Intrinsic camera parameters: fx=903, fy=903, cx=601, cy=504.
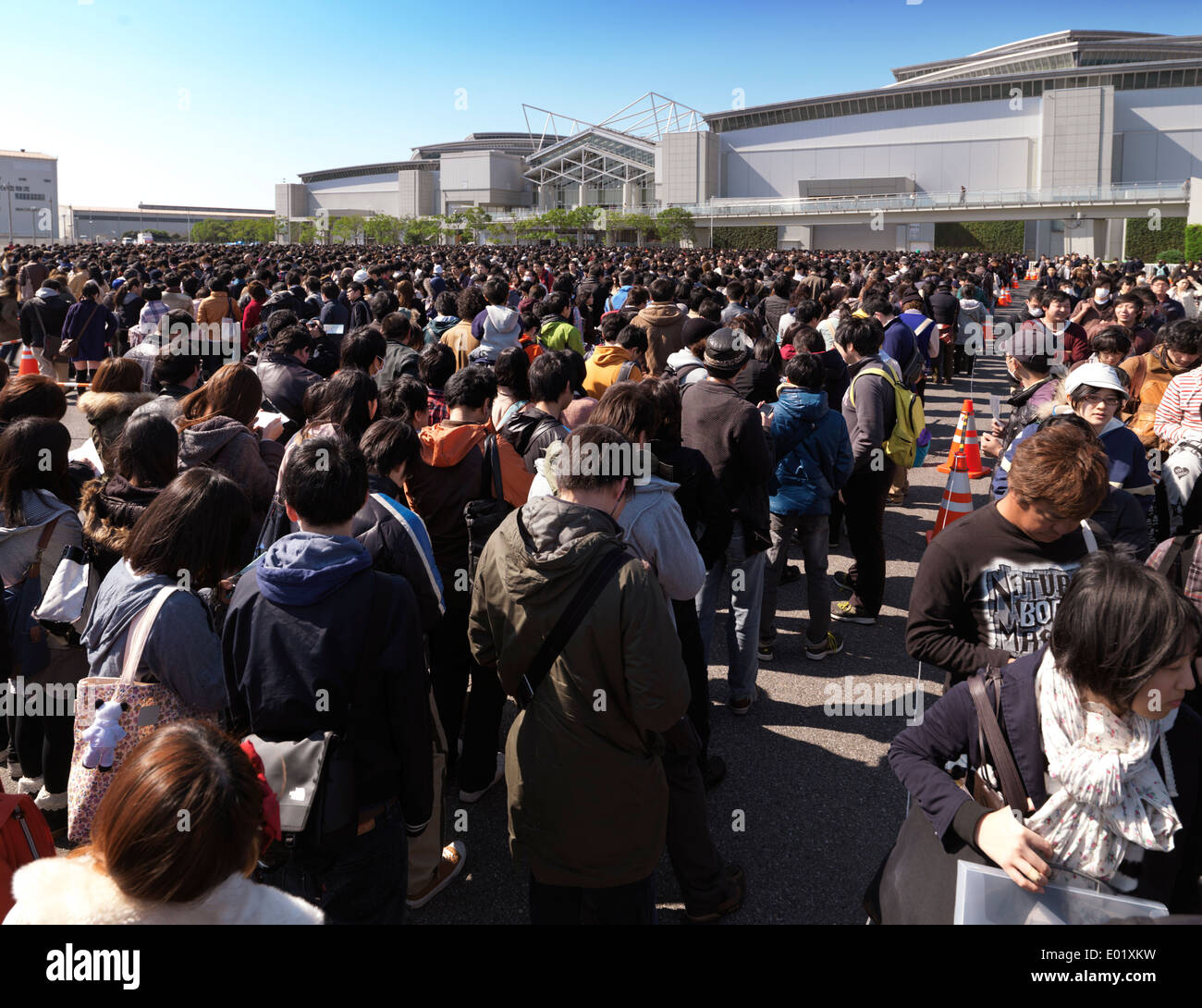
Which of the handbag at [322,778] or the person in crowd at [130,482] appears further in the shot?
the person in crowd at [130,482]

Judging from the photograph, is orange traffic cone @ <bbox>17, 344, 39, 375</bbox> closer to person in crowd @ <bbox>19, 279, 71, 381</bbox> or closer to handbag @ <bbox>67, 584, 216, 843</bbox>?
person in crowd @ <bbox>19, 279, 71, 381</bbox>

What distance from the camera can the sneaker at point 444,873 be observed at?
3447 mm

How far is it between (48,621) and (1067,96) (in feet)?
244

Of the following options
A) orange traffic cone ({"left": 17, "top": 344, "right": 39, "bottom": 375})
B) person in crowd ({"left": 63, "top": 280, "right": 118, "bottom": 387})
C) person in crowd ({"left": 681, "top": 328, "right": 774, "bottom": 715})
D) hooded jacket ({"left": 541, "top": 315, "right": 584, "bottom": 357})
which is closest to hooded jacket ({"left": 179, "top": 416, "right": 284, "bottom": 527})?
person in crowd ({"left": 681, "top": 328, "right": 774, "bottom": 715})

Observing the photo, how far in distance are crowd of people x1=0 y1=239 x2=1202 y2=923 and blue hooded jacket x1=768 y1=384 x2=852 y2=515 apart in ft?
0.05

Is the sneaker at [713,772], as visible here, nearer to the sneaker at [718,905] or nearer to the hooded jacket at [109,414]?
the sneaker at [718,905]

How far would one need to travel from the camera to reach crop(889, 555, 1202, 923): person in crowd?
1820 mm

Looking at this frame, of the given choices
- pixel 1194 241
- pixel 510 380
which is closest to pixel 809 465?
pixel 510 380

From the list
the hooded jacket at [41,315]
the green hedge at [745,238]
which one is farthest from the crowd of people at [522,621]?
the green hedge at [745,238]

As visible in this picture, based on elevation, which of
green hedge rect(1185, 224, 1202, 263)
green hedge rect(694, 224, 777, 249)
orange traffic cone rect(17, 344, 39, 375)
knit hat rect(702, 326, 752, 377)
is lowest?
knit hat rect(702, 326, 752, 377)

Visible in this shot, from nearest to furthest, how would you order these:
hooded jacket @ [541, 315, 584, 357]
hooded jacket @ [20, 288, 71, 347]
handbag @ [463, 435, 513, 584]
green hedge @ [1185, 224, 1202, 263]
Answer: handbag @ [463, 435, 513, 584] → hooded jacket @ [541, 315, 584, 357] → hooded jacket @ [20, 288, 71, 347] → green hedge @ [1185, 224, 1202, 263]

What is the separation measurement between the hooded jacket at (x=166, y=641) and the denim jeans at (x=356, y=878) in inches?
21.9

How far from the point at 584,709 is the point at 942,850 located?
0.97 meters

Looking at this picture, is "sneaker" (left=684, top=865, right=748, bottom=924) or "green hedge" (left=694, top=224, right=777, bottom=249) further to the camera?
"green hedge" (left=694, top=224, right=777, bottom=249)
